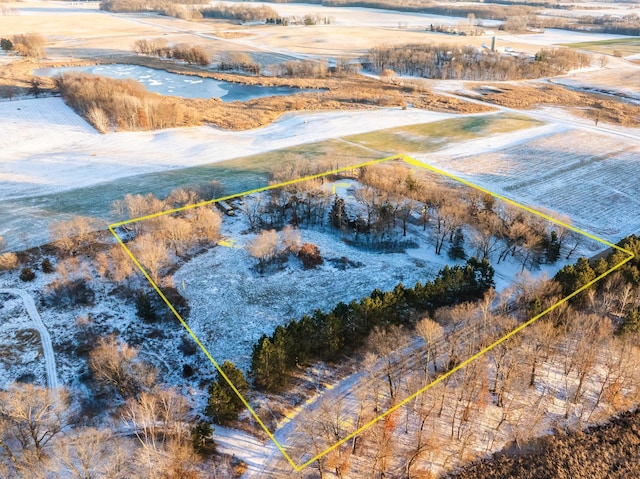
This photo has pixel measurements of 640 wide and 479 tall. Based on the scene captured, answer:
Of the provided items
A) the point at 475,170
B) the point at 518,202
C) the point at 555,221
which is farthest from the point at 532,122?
the point at 555,221

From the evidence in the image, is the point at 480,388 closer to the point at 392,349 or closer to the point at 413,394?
the point at 413,394

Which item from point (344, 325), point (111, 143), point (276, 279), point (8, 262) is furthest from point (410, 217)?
point (111, 143)

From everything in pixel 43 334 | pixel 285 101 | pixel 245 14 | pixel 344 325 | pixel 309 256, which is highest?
pixel 245 14

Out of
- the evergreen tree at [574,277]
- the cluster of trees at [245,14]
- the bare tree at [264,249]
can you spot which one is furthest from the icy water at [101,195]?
the cluster of trees at [245,14]

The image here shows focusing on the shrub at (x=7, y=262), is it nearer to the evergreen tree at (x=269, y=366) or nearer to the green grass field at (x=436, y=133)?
the evergreen tree at (x=269, y=366)

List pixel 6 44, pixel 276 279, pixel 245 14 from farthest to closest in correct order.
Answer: pixel 245 14
pixel 6 44
pixel 276 279

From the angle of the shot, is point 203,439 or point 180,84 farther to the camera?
point 180,84

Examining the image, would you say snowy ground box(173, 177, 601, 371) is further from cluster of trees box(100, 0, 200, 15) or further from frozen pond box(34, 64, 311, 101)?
cluster of trees box(100, 0, 200, 15)
